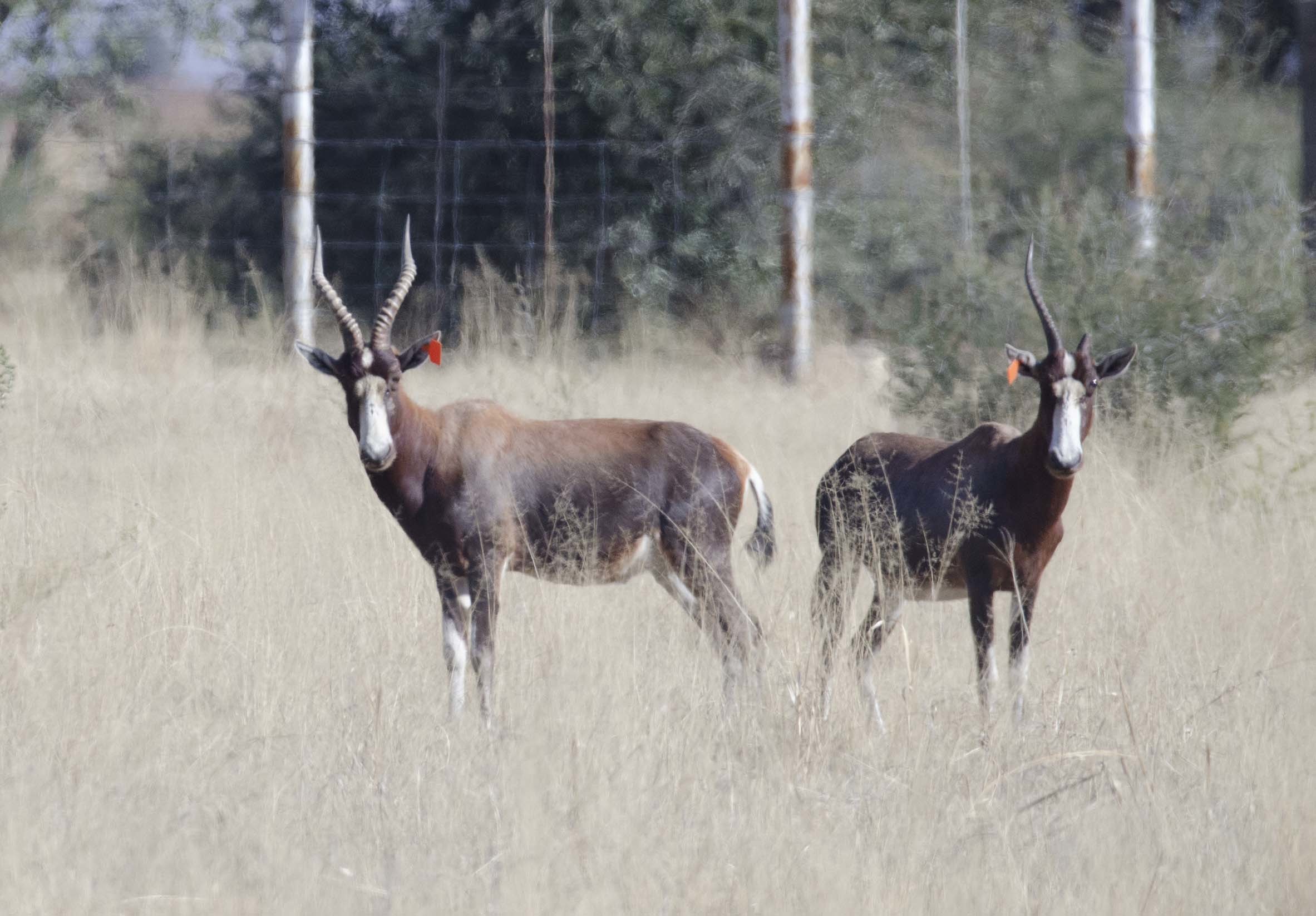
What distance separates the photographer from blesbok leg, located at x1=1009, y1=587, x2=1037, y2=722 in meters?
5.70

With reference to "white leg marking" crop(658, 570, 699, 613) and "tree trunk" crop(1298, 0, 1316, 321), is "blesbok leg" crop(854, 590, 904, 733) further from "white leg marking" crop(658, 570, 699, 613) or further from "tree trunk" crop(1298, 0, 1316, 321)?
"tree trunk" crop(1298, 0, 1316, 321)

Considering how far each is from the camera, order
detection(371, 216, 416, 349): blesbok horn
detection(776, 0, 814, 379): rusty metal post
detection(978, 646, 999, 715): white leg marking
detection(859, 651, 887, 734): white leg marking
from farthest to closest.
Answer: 1. detection(776, 0, 814, 379): rusty metal post
2. detection(371, 216, 416, 349): blesbok horn
3. detection(978, 646, 999, 715): white leg marking
4. detection(859, 651, 887, 734): white leg marking

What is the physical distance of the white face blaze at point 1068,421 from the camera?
5676 mm

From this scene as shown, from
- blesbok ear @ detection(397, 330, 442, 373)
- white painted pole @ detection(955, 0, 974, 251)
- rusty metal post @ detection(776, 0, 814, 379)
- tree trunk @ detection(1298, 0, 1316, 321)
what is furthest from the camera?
rusty metal post @ detection(776, 0, 814, 379)

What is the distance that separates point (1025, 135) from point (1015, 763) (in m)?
16.6

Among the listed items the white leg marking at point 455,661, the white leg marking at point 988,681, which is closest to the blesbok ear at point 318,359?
the white leg marking at point 455,661

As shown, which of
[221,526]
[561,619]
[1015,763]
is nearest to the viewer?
[1015,763]

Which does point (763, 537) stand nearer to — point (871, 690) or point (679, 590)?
point (679, 590)

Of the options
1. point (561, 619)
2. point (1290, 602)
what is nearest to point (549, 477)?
point (561, 619)

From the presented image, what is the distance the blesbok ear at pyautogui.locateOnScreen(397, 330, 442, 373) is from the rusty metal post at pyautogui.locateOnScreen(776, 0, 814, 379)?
8100mm

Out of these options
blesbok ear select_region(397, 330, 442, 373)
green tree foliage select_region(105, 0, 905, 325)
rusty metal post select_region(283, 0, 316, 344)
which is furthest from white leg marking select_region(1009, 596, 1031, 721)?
green tree foliage select_region(105, 0, 905, 325)

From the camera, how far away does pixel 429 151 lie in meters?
20.4

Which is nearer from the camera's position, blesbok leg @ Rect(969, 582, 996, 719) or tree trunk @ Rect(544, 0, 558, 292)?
blesbok leg @ Rect(969, 582, 996, 719)

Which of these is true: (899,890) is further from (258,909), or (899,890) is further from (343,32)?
(343,32)
